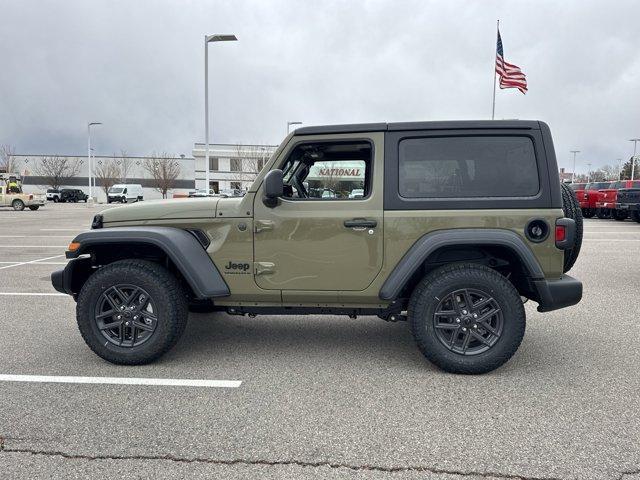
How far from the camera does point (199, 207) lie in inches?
154

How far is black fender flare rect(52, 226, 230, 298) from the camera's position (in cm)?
374

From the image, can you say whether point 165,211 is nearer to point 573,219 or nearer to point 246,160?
point 573,219

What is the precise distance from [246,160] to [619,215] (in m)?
46.1

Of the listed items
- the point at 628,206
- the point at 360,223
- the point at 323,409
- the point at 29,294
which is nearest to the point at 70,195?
the point at 29,294

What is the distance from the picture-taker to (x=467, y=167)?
3.75 metres

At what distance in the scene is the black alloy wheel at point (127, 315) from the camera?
12.7ft

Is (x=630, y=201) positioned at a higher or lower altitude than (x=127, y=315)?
higher

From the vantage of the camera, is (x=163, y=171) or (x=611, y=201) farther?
(x=163, y=171)

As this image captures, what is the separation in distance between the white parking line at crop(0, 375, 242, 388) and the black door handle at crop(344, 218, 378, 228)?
146cm

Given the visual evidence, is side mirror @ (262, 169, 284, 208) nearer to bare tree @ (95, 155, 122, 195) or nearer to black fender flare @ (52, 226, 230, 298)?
black fender flare @ (52, 226, 230, 298)

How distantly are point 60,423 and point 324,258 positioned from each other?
209 centimetres

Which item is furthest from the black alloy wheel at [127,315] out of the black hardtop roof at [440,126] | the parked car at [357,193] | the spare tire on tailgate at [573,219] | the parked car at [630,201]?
the parked car at [630,201]

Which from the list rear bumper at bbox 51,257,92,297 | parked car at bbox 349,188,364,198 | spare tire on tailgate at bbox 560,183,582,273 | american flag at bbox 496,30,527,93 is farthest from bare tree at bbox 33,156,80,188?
spare tire on tailgate at bbox 560,183,582,273

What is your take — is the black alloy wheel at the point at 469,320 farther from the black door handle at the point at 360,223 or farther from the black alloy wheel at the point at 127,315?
the black alloy wheel at the point at 127,315
